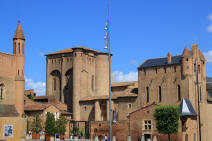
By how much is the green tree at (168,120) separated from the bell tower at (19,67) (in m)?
21.7

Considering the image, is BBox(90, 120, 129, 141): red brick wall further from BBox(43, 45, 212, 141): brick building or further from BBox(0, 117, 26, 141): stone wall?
BBox(0, 117, 26, 141): stone wall

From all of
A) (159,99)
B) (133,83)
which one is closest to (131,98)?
(159,99)

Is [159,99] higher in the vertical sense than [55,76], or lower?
lower

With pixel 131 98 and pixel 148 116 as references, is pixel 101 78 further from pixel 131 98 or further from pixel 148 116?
pixel 148 116

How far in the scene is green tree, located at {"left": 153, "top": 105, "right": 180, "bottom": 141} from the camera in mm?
45812

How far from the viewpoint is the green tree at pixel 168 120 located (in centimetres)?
4581

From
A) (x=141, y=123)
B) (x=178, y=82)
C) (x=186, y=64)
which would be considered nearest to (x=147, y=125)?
(x=141, y=123)

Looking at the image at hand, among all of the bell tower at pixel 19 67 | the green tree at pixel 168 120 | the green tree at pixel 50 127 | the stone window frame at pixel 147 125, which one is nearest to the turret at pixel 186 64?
the stone window frame at pixel 147 125

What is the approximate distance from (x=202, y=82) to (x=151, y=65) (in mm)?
8640

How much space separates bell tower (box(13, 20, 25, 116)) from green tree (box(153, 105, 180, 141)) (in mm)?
21675

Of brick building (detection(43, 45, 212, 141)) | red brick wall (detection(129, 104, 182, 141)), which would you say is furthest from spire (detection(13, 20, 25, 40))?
red brick wall (detection(129, 104, 182, 141))

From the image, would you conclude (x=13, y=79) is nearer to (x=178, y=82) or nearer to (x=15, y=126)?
(x=15, y=126)

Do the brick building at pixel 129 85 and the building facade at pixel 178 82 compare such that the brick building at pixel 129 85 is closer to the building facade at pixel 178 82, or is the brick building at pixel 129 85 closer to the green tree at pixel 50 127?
the building facade at pixel 178 82

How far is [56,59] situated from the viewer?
3039 inches
